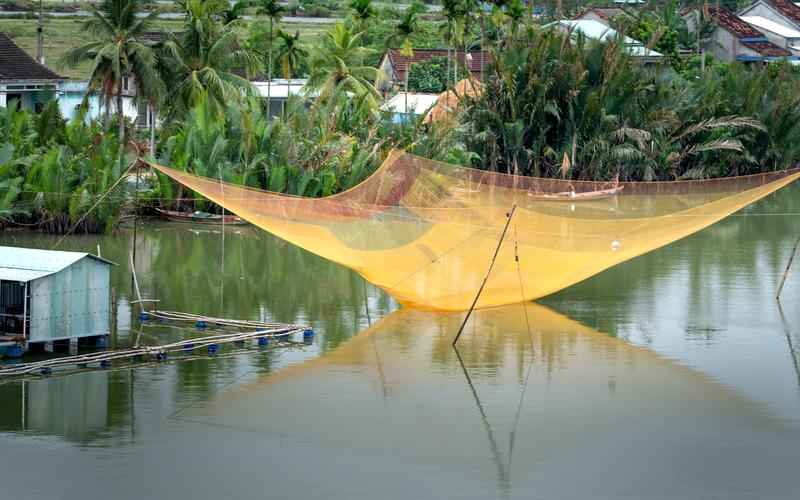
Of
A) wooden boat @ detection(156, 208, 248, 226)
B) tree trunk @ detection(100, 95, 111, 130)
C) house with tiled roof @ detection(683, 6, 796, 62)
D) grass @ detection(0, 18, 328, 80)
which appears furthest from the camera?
house with tiled roof @ detection(683, 6, 796, 62)

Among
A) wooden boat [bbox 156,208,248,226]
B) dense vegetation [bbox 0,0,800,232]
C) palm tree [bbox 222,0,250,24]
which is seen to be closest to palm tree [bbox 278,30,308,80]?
dense vegetation [bbox 0,0,800,232]

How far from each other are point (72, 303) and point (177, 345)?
1.04 metres

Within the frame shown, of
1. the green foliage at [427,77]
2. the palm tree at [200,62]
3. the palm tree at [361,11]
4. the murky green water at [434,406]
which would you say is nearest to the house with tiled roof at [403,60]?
the green foliage at [427,77]

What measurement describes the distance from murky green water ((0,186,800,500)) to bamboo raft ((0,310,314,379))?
0.18 metres

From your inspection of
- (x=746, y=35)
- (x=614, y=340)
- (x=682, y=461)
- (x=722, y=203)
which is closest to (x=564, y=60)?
(x=722, y=203)

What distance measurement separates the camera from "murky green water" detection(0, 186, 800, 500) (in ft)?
30.6

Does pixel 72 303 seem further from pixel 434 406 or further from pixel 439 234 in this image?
pixel 439 234

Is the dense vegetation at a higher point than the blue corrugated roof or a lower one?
higher

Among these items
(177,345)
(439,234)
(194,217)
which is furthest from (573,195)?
(177,345)

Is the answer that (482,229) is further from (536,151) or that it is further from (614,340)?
(536,151)

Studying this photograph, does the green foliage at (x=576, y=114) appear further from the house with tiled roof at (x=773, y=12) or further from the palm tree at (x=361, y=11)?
the house with tiled roof at (x=773, y=12)

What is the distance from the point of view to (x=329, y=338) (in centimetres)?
1407

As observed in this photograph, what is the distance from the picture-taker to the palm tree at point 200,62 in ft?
86.2

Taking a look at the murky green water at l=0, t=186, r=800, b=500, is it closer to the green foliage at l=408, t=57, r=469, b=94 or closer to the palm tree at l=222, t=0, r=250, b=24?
the palm tree at l=222, t=0, r=250, b=24
